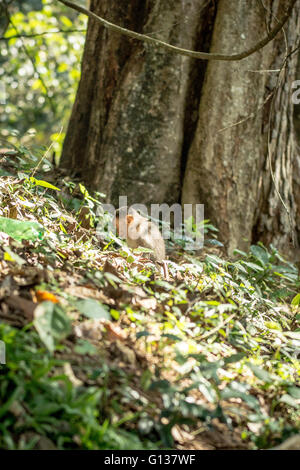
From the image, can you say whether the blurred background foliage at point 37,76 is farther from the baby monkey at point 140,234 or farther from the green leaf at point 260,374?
the green leaf at point 260,374

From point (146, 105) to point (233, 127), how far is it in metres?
0.72

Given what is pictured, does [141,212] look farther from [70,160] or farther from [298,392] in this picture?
[298,392]

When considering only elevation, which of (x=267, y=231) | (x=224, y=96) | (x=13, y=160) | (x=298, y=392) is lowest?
(x=298, y=392)

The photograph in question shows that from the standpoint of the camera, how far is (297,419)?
5.70 feet

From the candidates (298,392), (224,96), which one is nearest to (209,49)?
(224,96)

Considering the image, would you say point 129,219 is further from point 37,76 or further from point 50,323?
point 37,76

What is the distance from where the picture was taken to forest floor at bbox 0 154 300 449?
131 cm

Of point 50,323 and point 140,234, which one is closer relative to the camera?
point 50,323

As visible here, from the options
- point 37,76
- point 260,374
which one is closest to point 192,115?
point 260,374

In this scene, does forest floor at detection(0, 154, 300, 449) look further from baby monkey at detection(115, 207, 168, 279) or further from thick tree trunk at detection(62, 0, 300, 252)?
thick tree trunk at detection(62, 0, 300, 252)

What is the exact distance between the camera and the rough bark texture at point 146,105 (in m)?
3.33

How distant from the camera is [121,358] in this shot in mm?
1624
